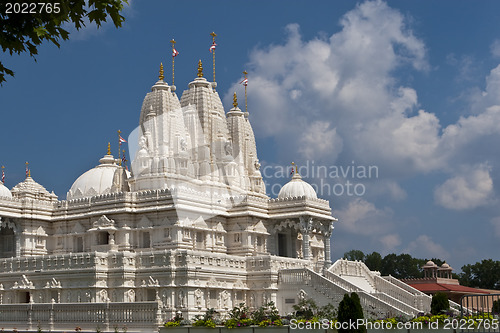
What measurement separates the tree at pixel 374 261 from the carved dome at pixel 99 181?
52.7 metres

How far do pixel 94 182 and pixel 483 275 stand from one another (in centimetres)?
5202

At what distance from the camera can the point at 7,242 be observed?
56344 millimetres

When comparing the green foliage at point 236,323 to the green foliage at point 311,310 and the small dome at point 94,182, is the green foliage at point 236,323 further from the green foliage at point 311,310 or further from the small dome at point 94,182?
the small dome at point 94,182

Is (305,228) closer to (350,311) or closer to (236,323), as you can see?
(236,323)

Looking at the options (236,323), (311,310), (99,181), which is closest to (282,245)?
(99,181)

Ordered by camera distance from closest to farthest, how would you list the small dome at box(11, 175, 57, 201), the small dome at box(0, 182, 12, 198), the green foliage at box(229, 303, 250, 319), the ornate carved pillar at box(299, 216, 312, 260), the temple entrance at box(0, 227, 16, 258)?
the green foliage at box(229, 303, 250, 319) → the ornate carved pillar at box(299, 216, 312, 260) → the temple entrance at box(0, 227, 16, 258) → the small dome at box(0, 182, 12, 198) → the small dome at box(11, 175, 57, 201)

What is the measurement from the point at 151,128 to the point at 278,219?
12147mm

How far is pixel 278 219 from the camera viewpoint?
178ft

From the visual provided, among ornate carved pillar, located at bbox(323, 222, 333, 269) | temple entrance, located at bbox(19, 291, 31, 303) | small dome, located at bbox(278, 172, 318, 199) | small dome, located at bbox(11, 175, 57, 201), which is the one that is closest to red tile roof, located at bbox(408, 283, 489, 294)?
ornate carved pillar, located at bbox(323, 222, 333, 269)

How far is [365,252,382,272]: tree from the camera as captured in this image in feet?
336

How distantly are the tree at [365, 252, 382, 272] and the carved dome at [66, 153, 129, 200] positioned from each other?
52.7m

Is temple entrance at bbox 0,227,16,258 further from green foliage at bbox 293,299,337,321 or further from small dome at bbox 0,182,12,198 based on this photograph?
green foliage at bbox 293,299,337,321

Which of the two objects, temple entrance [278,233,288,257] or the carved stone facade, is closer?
the carved stone facade

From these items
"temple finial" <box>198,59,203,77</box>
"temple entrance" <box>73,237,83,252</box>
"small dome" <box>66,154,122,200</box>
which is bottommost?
"temple entrance" <box>73,237,83,252</box>
